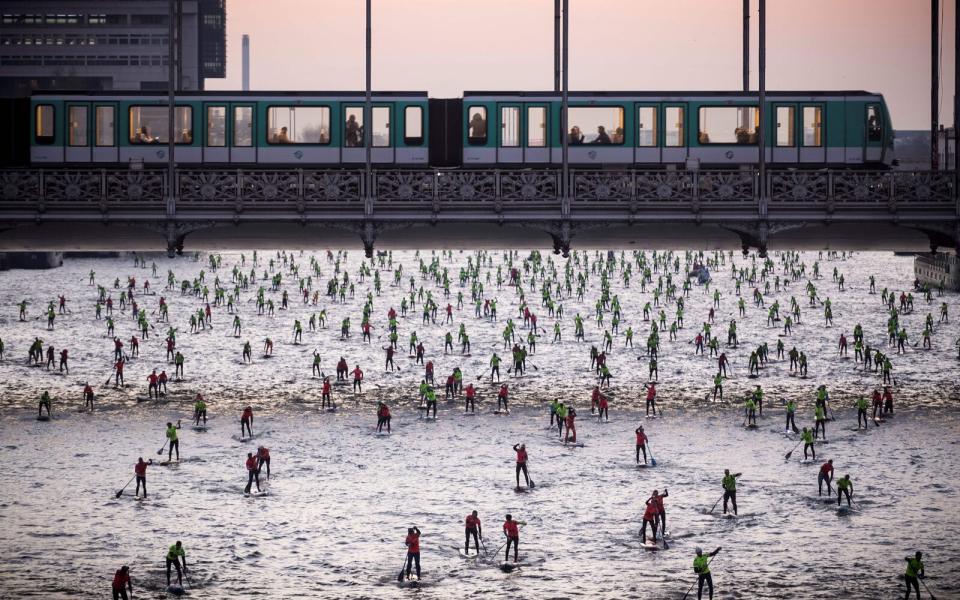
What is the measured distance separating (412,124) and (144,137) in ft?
26.4

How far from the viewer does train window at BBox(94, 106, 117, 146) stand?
35.3 meters

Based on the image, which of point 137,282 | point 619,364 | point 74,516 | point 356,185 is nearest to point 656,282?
point 619,364

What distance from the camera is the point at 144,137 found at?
3550 cm

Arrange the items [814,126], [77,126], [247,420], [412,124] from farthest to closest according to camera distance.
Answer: [247,420], [814,126], [412,124], [77,126]

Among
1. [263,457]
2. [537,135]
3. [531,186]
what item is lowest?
[263,457]

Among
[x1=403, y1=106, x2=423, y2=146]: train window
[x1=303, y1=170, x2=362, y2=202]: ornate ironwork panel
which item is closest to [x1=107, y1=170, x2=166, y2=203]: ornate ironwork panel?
[x1=303, y1=170, x2=362, y2=202]: ornate ironwork panel

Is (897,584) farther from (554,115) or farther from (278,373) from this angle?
(278,373)

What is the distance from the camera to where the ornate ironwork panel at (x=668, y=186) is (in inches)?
1176

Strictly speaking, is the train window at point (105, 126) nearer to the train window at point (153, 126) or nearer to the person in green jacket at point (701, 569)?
the train window at point (153, 126)

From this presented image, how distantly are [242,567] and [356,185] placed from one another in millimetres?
10448

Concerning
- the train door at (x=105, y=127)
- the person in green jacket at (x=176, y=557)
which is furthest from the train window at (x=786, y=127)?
the person in green jacket at (x=176, y=557)

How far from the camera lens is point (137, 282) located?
78.0m

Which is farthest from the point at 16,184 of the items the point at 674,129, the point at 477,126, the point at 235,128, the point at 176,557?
the point at 674,129

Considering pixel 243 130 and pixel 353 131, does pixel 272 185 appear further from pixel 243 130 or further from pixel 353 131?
pixel 243 130
